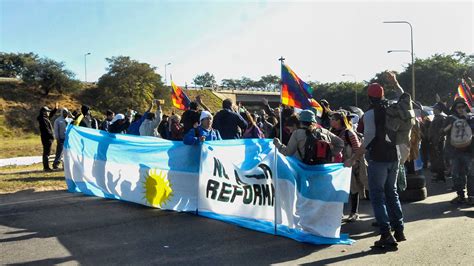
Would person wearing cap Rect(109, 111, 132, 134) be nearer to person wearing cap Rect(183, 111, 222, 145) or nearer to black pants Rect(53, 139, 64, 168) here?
black pants Rect(53, 139, 64, 168)

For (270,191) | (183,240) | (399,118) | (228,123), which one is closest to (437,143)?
(228,123)

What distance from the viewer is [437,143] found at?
36.3ft

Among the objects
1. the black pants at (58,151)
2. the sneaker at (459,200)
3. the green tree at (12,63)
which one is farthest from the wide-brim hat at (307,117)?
the green tree at (12,63)

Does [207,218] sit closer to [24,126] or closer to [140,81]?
[24,126]

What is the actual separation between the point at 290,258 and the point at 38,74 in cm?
6456

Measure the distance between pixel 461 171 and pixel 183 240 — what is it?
5.51 metres

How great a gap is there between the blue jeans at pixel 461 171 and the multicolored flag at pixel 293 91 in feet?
9.78

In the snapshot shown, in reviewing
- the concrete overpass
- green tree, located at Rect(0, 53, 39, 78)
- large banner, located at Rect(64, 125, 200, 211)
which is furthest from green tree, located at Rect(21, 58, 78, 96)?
large banner, located at Rect(64, 125, 200, 211)

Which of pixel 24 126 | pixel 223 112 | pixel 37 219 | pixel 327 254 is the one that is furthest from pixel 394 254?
pixel 24 126

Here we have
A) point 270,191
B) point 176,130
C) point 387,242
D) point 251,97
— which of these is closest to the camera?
point 387,242

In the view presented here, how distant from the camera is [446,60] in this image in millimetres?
63000

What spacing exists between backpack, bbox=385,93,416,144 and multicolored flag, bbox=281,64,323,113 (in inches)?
114

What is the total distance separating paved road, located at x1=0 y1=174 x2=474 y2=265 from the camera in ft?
16.7

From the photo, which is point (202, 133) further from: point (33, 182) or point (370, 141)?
point (33, 182)
